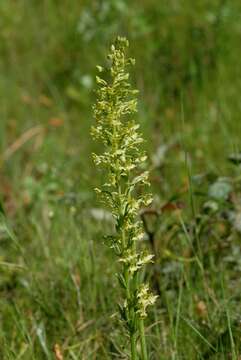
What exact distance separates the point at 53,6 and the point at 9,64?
2.00ft

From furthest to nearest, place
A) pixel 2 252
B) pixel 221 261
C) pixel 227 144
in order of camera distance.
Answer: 1. pixel 227 144
2. pixel 2 252
3. pixel 221 261

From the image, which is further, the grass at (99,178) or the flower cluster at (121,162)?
the grass at (99,178)

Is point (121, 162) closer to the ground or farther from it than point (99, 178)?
closer to the ground

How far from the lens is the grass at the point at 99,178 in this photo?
2.26 m

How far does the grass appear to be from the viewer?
226cm

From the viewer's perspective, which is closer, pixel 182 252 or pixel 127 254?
pixel 127 254

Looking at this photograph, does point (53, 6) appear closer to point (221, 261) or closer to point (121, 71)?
point (221, 261)

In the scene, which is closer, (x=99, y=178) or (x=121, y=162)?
(x=121, y=162)

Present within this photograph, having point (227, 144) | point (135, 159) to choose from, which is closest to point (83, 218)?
point (227, 144)

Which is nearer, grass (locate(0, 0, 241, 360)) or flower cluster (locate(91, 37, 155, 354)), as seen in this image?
flower cluster (locate(91, 37, 155, 354))

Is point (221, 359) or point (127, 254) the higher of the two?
point (127, 254)

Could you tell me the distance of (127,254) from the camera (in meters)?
1.56

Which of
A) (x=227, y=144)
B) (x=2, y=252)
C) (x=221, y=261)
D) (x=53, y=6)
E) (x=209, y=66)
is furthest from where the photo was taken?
(x=53, y=6)

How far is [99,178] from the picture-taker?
3605 millimetres
